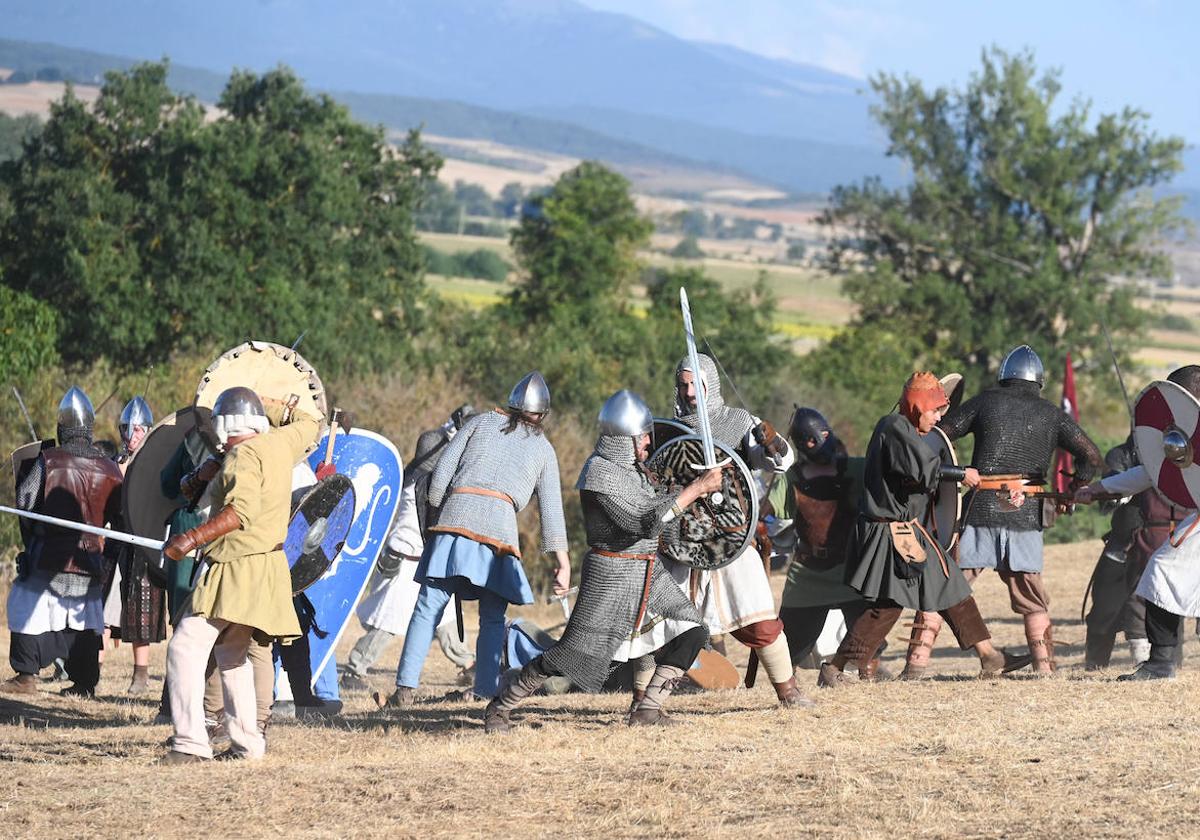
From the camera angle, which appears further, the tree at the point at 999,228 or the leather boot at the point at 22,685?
the tree at the point at 999,228

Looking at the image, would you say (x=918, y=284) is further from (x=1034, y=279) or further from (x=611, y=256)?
(x=611, y=256)

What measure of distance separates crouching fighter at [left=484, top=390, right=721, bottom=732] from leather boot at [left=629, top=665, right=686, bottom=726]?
34mm

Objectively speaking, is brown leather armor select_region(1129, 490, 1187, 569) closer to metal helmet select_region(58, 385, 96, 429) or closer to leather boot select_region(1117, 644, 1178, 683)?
leather boot select_region(1117, 644, 1178, 683)

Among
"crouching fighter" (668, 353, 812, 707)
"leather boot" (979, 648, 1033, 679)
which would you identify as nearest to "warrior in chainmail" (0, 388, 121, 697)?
"crouching fighter" (668, 353, 812, 707)

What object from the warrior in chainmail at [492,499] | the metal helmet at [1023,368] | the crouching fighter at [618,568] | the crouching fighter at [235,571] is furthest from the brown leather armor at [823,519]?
the crouching fighter at [235,571]

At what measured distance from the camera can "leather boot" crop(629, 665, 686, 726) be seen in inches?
283

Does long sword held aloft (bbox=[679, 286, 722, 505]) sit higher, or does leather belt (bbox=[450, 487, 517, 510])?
long sword held aloft (bbox=[679, 286, 722, 505])

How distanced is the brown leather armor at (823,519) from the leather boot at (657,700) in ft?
4.93

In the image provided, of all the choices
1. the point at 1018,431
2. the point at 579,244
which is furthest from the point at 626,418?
the point at 579,244

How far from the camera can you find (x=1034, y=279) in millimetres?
49031

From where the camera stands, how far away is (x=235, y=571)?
20.9 ft

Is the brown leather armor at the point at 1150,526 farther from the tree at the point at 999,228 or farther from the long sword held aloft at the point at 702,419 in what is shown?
the tree at the point at 999,228

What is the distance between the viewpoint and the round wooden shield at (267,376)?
24.5 feet

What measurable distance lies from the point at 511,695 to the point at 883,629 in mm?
1979
